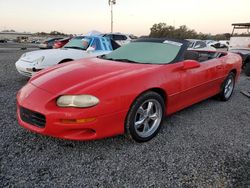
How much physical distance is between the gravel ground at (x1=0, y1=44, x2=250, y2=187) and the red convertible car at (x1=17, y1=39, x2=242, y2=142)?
27cm

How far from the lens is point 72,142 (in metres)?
3.04

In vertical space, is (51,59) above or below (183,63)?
below

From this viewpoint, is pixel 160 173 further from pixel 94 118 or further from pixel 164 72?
pixel 164 72

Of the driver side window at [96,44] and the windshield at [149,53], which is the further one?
the driver side window at [96,44]

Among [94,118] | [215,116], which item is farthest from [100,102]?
[215,116]

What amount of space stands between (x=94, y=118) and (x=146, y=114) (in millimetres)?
829

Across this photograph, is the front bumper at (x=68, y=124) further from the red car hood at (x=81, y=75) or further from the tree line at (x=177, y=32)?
the tree line at (x=177, y=32)

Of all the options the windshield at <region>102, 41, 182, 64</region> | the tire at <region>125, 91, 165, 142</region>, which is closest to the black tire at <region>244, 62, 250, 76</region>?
the windshield at <region>102, 41, 182, 64</region>

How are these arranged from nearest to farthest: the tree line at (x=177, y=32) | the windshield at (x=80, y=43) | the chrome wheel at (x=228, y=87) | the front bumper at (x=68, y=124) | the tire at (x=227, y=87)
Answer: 1. the front bumper at (x=68, y=124)
2. the tire at (x=227, y=87)
3. the chrome wheel at (x=228, y=87)
4. the windshield at (x=80, y=43)
5. the tree line at (x=177, y=32)

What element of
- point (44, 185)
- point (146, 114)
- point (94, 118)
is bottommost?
point (44, 185)

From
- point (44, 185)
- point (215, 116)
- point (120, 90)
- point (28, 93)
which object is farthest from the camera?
point (215, 116)

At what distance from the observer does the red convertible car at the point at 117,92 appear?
261 centimetres

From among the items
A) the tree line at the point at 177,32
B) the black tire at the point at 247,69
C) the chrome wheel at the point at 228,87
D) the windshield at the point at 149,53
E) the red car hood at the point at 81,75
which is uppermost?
the windshield at the point at 149,53

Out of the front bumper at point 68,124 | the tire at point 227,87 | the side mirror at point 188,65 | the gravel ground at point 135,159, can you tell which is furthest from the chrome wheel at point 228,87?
the front bumper at point 68,124
